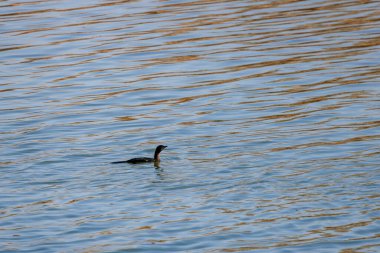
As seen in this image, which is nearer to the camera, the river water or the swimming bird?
the river water

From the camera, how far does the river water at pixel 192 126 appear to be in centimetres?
1333

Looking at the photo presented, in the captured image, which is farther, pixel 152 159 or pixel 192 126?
pixel 192 126

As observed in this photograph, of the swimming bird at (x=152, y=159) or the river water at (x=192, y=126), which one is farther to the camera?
the swimming bird at (x=152, y=159)

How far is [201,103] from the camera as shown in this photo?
20.8m

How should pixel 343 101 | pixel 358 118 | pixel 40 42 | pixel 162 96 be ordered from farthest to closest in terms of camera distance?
pixel 40 42, pixel 162 96, pixel 343 101, pixel 358 118

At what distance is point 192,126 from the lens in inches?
748


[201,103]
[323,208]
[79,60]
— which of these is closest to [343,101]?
[201,103]

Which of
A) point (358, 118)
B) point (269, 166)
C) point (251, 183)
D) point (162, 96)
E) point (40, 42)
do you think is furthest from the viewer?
point (40, 42)

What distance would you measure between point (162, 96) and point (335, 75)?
12.9 feet

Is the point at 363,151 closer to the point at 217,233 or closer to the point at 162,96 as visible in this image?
the point at 217,233

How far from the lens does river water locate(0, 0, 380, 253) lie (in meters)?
13.3

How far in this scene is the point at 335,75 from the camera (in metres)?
22.1

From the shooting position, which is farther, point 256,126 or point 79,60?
point 79,60

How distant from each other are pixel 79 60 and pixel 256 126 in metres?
8.40
